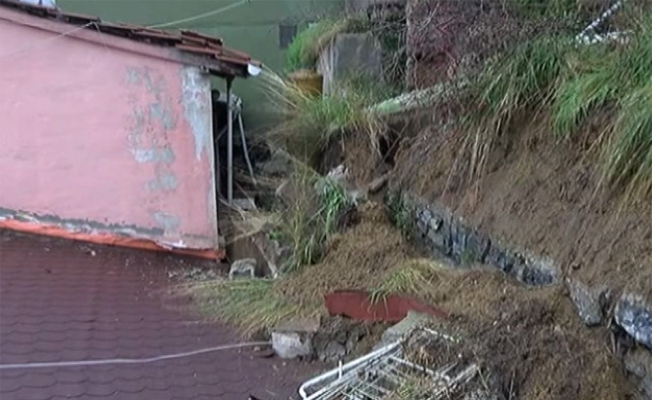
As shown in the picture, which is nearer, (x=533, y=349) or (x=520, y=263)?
(x=533, y=349)

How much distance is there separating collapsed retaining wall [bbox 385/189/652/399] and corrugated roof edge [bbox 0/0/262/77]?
7.23ft

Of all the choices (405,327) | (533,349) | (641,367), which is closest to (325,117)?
(405,327)

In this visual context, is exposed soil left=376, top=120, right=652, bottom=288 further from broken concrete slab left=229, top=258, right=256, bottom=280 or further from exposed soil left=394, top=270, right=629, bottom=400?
broken concrete slab left=229, top=258, right=256, bottom=280

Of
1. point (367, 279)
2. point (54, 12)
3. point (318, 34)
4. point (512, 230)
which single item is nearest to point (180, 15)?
point (318, 34)

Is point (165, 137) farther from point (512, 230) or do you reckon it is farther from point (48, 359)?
point (512, 230)

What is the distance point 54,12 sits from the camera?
7.19 meters

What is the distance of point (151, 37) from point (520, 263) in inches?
176

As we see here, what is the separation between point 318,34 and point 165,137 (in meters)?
2.92

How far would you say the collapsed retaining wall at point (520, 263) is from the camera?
344 cm

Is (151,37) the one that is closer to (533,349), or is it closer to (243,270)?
(243,270)

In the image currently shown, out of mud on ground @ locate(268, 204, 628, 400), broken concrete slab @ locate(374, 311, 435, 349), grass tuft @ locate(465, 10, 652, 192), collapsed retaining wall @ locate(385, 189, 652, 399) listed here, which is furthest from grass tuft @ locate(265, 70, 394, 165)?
broken concrete slab @ locate(374, 311, 435, 349)

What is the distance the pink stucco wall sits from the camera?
7.31m

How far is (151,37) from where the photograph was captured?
24.0ft

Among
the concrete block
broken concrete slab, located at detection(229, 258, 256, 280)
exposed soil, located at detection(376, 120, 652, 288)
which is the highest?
the concrete block
